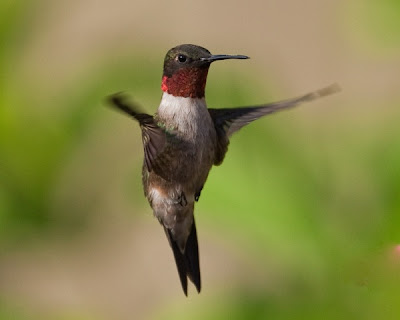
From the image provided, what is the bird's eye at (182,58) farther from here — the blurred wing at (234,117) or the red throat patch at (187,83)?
the blurred wing at (234,117)

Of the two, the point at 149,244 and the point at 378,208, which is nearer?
the point at 378,208

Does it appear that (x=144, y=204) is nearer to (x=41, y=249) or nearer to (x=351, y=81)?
(x=41, y=249)

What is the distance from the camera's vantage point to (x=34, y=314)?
3.29ft

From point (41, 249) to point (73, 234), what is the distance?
5 centimetres

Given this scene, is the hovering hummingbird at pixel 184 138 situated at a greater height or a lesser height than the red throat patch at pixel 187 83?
lesser

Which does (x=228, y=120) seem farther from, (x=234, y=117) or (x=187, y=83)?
(x=187, y=83)

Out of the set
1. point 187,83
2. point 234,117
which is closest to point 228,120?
point 234,117

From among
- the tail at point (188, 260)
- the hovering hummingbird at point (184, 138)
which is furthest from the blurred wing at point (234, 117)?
the tail at point (188, 260)

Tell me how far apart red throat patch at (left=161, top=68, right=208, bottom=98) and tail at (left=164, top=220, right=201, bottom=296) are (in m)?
0.17

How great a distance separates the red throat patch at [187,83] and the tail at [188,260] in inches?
6.6

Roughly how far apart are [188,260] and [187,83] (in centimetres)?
20

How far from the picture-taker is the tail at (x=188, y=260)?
0.70 metres

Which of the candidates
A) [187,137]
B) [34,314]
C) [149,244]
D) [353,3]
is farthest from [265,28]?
[187,137]

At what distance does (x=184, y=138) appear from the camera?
602mm
